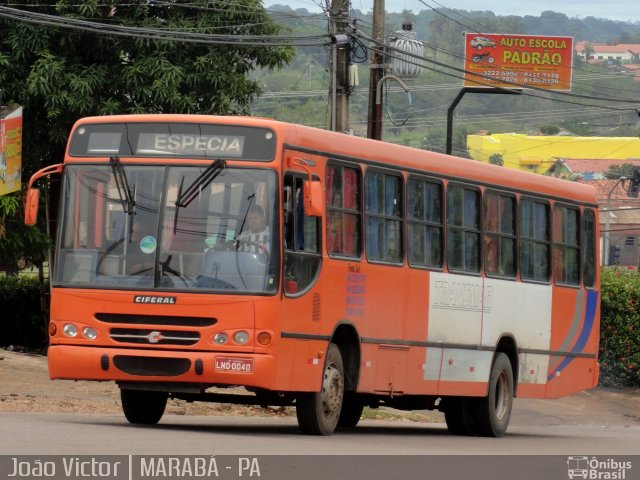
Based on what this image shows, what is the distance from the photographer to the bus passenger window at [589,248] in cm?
2173

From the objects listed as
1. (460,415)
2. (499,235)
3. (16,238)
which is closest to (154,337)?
(460,415)

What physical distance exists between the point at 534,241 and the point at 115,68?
34.3 ft

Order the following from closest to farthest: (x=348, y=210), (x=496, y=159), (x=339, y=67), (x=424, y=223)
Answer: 1. (x=348, y=210)
2. (x=424, y=223)
3. (x=339, y=67)
4. (x=496, y=159)

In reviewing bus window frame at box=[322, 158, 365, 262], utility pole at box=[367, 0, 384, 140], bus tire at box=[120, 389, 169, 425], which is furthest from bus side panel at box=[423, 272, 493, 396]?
utility pole at box=[367, 0, 384, 140]

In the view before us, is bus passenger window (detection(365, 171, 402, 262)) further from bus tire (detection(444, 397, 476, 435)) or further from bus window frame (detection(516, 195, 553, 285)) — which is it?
bus window frame (detection(516, 195, 553, 285))

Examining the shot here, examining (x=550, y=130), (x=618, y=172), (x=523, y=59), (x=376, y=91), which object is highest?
(x=550, y=130)

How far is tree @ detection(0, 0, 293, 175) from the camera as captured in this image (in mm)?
27188

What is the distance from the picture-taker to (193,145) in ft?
49.1

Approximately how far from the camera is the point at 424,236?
17.8 meters

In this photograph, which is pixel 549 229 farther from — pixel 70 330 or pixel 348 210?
pixel 70 330

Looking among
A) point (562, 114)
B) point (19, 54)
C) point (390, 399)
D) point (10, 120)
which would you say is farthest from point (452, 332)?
point (562, 114)
